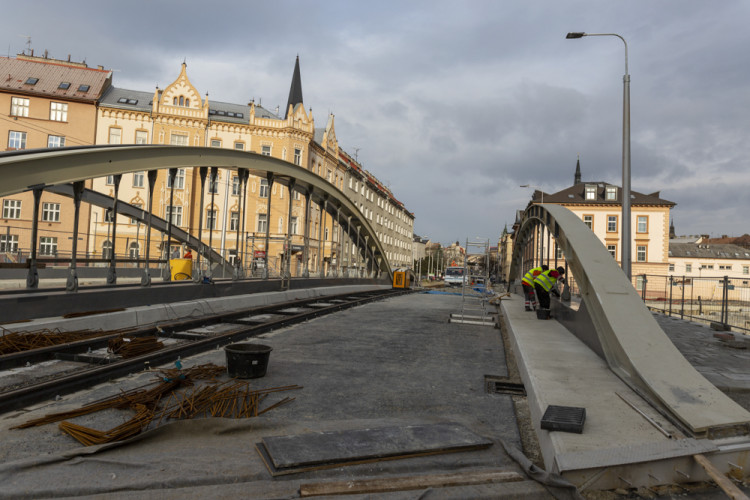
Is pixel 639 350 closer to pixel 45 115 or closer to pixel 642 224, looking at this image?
pixel 45 115

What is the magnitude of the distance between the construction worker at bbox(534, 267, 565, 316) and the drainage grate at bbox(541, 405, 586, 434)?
746 centimetres

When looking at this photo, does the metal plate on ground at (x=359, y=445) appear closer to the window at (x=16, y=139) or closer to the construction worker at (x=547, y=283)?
the construction worker at (x=547, y=283)

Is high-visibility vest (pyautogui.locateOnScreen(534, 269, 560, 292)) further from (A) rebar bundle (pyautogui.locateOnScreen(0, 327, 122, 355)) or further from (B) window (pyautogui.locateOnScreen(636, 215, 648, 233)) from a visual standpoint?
(B) window (pyautogui.locateOnScreen(636, 215, 648, 233))

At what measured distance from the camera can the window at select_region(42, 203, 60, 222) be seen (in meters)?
33.9

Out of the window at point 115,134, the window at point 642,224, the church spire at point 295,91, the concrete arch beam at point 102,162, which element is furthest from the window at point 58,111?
the window at point 642,224

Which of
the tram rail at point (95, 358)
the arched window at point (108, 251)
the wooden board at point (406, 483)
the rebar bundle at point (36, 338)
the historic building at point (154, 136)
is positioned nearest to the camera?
the wooden board at point (406, 483)

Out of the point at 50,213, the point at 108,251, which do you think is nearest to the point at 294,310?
the point at 108,251

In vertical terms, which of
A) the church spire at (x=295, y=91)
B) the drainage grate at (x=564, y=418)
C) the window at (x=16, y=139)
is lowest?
the drainage grate at (x=564, y=418)

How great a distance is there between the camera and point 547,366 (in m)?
5.95

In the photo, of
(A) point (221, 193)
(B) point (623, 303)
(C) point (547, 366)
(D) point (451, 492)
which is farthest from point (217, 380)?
(A) point (221, 193)

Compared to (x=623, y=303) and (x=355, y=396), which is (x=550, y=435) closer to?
(x=355, y=396)

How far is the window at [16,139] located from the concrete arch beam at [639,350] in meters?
40.3

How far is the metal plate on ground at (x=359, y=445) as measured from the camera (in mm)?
3297

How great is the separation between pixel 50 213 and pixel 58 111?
27.0 ft
